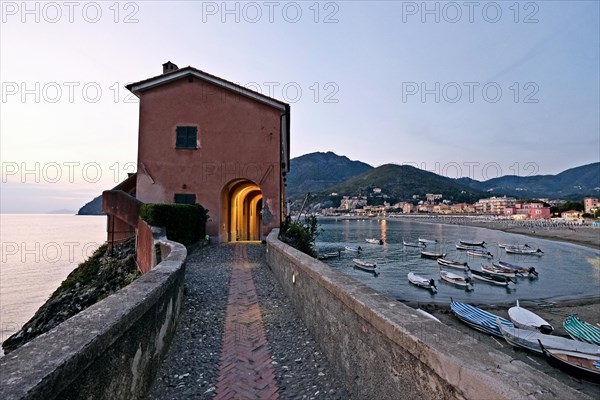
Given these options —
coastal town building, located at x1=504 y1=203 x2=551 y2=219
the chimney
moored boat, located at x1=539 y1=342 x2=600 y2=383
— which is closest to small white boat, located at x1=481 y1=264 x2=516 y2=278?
moored boat, located at x1=539 y1=342 x2=600 y2=383

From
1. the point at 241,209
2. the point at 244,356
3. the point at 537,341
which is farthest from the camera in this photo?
the point at 241,209

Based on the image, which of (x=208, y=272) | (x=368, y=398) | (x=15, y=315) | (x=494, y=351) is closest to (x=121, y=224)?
(x=208, y=272)

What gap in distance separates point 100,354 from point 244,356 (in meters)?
2.64

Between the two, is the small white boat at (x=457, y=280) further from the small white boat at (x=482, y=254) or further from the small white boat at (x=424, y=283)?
the small white boat at (x=482, y=254)

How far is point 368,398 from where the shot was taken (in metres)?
3.11

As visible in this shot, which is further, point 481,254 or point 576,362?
point 481,254

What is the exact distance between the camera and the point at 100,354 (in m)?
2.47

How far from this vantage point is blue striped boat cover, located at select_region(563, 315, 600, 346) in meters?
13.5

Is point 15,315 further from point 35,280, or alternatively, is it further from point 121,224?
point 35,280

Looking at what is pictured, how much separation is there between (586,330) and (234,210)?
749 inches

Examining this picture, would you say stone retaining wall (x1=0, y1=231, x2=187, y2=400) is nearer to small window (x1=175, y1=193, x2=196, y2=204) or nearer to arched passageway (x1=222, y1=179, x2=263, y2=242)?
small window (x1=175, y1=193, x2=196, y2=204)

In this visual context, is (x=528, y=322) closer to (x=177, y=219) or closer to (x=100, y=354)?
(x=177, y=219)

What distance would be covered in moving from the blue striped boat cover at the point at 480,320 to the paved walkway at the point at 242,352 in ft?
38.4

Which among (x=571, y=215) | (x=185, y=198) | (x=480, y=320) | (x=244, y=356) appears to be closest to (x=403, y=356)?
(x=244, y=356)
